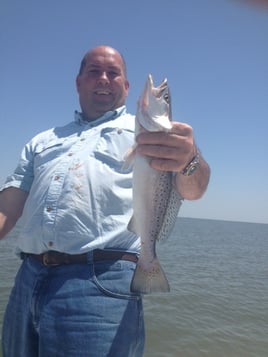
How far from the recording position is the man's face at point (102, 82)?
3.49 meters

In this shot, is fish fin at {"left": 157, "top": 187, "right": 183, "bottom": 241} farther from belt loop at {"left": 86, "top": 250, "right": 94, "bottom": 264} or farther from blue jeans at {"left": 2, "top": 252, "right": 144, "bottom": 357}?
belt loop at {"left": 86, "top": 250, "right": 94, "bottom": 264}

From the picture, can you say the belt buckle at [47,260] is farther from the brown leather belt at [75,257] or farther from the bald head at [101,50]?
the bald head at [101,50]

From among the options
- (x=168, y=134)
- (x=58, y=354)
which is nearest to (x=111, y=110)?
(x=168, y=134)

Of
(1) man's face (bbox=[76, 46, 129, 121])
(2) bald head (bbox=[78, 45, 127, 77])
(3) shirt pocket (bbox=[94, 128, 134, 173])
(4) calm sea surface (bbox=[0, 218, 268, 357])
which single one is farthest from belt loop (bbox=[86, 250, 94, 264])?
(4) calm sea surface (bbox=[0, 218, 268, 357])

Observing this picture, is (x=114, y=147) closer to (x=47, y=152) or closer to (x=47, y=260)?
(x=47, y=152)

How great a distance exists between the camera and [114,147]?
315cm

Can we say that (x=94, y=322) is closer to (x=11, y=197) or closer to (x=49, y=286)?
(x=49, y=286)

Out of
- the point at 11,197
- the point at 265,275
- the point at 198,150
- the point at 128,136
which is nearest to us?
the point at 198,150

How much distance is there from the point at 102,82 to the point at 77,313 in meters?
2.14

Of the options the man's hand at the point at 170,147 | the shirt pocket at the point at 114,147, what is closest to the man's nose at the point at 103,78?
the shirt pocket at the point at 114,147

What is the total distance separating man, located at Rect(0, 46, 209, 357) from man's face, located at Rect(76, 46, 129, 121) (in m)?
0.26

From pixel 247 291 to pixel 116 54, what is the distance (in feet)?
51.0

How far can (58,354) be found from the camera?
8.59 feet

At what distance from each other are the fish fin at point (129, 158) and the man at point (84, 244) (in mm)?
149
